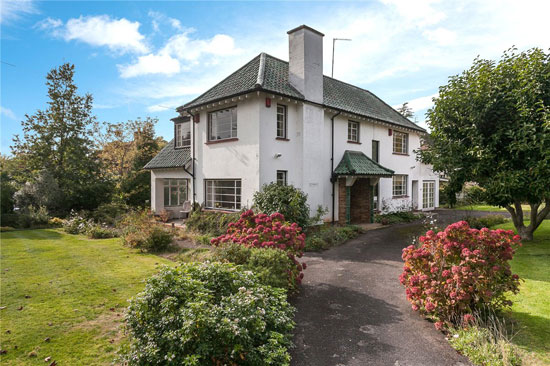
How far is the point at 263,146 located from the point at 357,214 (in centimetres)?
869

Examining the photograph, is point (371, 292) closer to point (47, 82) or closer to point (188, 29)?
point (188, 29)

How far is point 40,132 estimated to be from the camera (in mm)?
23625

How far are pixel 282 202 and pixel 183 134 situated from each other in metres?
9.91

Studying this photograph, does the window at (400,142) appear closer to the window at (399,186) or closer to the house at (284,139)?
the window at (399,186)

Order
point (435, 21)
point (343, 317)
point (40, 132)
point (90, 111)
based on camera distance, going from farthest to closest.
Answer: point (90, 111), point (40, 132), point (435, 21), point (343, 317)

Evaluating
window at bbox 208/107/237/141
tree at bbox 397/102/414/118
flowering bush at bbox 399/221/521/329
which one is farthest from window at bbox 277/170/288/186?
tree at bbox 397/102/414/118

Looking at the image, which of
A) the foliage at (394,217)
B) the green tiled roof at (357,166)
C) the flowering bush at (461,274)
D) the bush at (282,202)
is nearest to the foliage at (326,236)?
the bush at (282,202)

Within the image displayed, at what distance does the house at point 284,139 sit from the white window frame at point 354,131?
63 mm

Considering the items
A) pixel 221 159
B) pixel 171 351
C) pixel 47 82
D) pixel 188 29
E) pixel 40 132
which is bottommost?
pixel 171 351

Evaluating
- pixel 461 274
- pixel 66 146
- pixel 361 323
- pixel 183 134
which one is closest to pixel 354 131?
pixel 183 134

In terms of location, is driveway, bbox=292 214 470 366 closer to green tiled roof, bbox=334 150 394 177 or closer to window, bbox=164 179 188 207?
green tiled roof, bbox=334 150 394 177

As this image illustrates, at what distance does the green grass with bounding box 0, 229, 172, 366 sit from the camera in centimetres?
450

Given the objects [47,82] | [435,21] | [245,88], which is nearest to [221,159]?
[245,88]

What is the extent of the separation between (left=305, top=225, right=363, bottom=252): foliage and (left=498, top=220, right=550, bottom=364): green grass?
6161 mm
